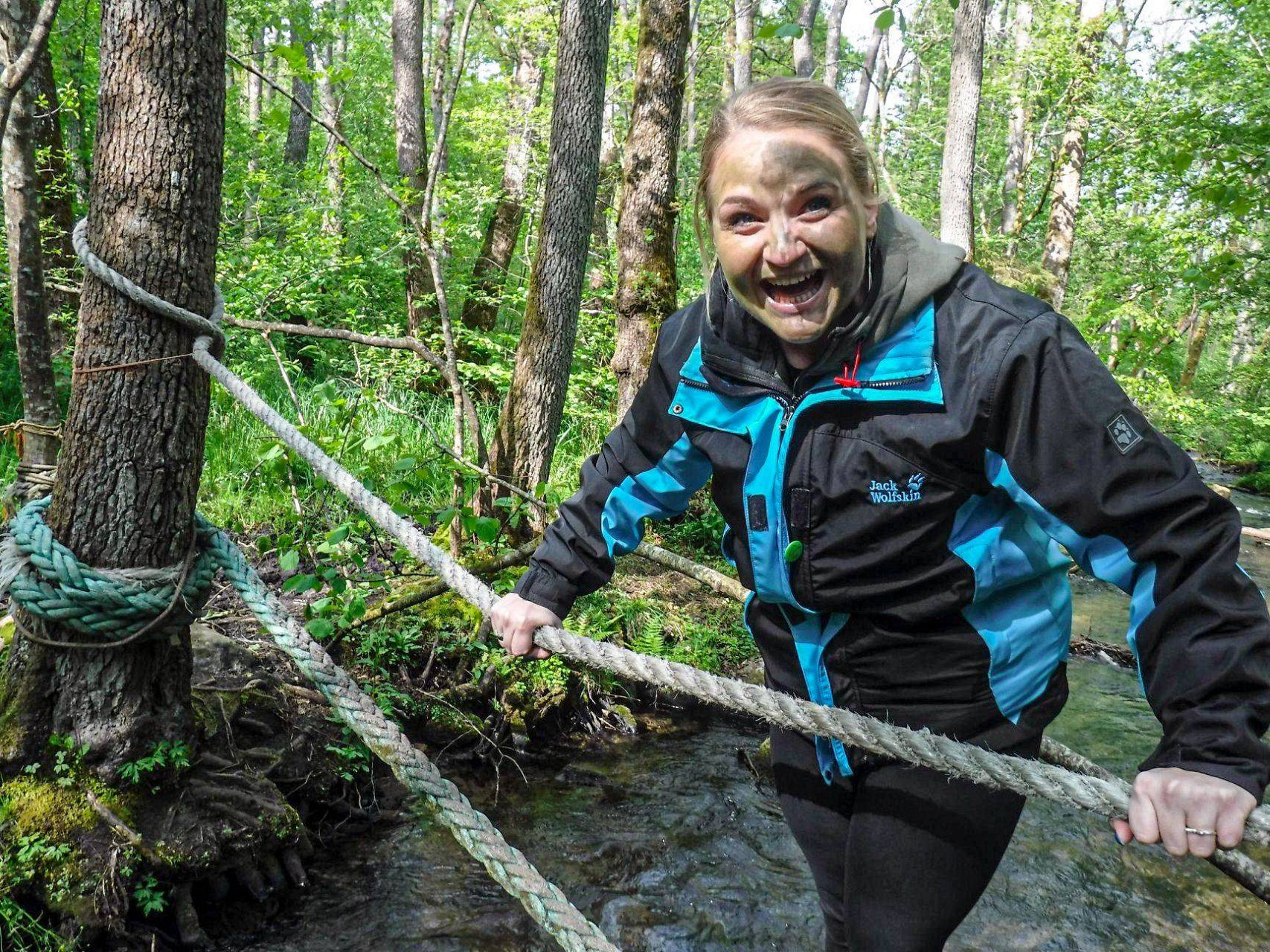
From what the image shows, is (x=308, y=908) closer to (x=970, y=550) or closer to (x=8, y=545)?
(x=8, y=545)

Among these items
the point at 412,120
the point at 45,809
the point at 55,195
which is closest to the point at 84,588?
the point at 45,809

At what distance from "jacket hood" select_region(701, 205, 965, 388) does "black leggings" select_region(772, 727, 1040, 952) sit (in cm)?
79

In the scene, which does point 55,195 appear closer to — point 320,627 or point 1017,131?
point 320,627

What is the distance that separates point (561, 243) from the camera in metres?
5.25

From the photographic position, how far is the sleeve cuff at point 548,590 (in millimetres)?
1894

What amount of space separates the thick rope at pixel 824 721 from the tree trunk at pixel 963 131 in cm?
874

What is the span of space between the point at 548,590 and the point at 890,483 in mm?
765

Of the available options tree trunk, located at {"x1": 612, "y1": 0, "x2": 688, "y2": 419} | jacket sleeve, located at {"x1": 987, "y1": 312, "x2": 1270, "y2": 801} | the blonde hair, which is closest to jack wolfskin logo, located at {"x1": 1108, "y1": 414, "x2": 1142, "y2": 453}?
jacket sleeve, located at {"x1": 987, "y1": 312, "x2": 1270, "y2": 801}

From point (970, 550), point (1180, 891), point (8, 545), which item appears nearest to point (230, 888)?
point (8, 545)

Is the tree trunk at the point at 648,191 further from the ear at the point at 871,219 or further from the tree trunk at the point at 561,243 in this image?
the ear at the point at 871,219

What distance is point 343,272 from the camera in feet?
30.7

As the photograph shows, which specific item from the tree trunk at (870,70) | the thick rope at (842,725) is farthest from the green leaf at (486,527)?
the tree trunk at (870,70)

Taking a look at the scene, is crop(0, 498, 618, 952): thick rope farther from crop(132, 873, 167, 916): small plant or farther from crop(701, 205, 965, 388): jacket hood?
crop(701, 205, 965, 388): jacket hood

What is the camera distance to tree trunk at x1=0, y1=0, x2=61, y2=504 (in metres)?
3.26
